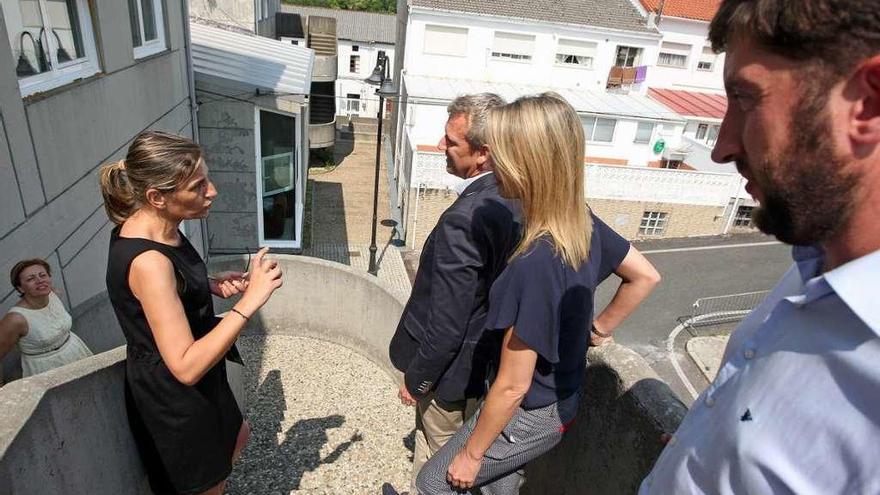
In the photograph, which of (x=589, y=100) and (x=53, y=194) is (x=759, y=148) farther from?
(x=589, y=100)

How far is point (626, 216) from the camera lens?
18.8m

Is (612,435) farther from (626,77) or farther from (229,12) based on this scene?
(626,77)

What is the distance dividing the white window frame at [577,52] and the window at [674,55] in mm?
7005

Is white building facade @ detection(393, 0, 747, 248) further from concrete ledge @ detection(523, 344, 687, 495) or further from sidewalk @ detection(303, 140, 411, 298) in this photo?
concrete ledge @ detection(523, 344, 687, 495)

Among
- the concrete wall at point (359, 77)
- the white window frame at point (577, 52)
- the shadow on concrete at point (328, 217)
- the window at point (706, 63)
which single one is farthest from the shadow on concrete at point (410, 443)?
the concrete wall at point (359, 77)

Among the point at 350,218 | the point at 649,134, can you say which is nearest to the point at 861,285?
the point at 350,218

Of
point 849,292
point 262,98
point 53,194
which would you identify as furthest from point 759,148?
point 262,98

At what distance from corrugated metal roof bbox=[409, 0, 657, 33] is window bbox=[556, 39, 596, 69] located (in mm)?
875

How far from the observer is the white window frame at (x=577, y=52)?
22656 mm

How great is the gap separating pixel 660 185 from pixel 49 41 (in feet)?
61.2

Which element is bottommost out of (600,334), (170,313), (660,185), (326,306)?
(660,185)

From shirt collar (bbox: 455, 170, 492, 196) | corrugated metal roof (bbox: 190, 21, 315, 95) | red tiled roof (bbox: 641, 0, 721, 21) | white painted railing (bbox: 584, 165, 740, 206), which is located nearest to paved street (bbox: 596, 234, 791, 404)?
white painted railing (bbox: 584, 165, 740, 206)

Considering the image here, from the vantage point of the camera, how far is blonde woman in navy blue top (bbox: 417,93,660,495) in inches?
71.4

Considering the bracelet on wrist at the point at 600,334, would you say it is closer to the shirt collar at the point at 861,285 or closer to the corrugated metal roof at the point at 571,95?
the shirt collar at the point at 861,285
